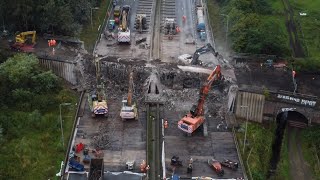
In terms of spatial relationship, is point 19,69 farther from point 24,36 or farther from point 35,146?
point 35,146

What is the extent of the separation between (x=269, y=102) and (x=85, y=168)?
2544 cm

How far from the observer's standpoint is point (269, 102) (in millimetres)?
72062

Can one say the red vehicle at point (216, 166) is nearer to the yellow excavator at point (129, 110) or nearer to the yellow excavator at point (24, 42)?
the yellow excavator at point (129, 110)

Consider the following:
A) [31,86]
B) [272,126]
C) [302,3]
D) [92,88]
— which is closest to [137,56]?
[92,88]

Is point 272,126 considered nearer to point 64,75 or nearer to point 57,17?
point 64,75

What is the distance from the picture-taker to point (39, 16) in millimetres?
86125

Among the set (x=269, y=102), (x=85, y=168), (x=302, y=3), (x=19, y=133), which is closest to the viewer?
(x=85, y=168)

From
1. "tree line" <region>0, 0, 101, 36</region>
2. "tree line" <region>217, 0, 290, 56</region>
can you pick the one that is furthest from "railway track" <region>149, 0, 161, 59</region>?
"tree line" <region>0, 0, 101, 36</region>

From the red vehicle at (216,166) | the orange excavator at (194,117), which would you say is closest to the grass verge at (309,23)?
the orange excavator at (194,117)

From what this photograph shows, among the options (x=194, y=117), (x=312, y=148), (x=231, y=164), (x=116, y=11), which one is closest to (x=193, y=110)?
(x=194, y=117)

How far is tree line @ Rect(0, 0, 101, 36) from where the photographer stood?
8438cm

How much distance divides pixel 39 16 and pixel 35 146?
2779 cm

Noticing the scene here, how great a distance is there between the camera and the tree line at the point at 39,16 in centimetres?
8438

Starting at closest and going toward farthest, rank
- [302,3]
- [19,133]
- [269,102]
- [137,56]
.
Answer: [19,133] → [269,102] → [137,56] → [302,3]
